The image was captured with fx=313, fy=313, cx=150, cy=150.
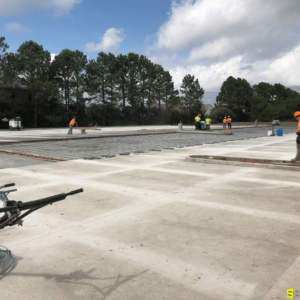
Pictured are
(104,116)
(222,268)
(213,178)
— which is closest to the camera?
(222,268)

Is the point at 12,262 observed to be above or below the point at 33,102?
below

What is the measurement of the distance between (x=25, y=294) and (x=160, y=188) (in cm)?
456

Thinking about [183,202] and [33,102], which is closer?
[183,202]

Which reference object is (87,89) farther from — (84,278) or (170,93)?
(84,278)

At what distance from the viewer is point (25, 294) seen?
9.89 ft

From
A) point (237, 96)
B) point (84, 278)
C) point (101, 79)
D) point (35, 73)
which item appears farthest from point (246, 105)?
point (84, 278)

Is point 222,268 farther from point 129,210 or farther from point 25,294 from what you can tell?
point 129,210

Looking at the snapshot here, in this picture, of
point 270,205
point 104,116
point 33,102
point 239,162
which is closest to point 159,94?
point 104,116

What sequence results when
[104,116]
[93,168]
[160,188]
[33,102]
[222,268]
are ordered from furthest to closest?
[104,116]
[33,102]
[93,168]
[160,188]
[222,268]

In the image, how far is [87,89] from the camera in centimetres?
6181

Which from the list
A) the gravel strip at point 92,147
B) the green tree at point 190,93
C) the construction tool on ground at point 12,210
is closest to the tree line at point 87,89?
the green tree at point 190,93

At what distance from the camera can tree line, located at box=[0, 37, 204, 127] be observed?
51.3 metres

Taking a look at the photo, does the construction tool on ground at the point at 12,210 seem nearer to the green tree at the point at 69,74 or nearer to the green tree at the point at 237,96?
the green tree at the point at 69,74

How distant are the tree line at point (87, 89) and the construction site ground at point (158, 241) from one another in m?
46.3
